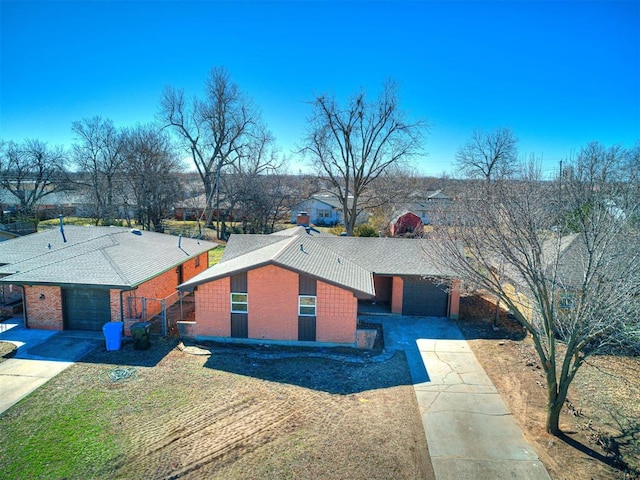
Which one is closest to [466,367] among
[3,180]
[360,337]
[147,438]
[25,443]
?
[360,337]

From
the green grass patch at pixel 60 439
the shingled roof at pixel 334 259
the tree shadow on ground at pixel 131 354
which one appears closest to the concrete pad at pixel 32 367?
the tree shadow on ground at pixel 131 354

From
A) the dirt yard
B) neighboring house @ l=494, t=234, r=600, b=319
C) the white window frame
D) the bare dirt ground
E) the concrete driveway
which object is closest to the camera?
the dirt yard

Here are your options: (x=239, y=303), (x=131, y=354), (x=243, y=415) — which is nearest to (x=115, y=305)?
(x=131, y=354)

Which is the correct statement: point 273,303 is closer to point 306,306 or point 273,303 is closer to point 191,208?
point 306,306

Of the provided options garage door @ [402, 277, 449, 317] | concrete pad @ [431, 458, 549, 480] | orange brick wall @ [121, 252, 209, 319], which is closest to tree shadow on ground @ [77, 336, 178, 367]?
orange brick wall @ [121, 252, 209, 319]

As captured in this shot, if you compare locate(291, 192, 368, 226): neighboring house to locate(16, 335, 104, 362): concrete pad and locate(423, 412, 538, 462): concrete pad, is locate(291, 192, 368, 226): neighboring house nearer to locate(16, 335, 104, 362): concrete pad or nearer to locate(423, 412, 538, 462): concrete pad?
locate(16, 335, 104, 362): concrete pad

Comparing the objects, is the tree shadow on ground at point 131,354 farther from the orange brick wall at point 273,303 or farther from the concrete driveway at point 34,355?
the orange brick wall at point 273,303

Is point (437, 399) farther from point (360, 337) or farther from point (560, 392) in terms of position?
point (360, 337)
